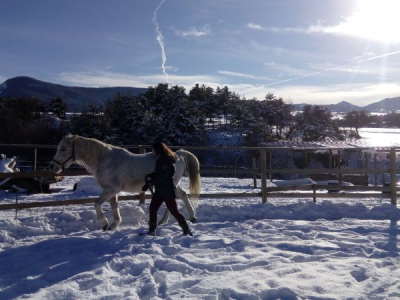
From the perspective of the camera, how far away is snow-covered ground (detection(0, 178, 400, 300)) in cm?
321

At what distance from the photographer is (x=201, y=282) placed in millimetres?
3357

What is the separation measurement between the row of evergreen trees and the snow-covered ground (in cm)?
2556

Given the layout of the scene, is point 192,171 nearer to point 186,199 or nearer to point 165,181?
point 186,199

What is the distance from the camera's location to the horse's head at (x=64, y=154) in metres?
5.94

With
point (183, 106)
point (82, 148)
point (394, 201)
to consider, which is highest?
point (183, 106)

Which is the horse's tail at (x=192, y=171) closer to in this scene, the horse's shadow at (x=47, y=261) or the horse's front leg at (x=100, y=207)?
the horse's front leg at (x=100, y=207)

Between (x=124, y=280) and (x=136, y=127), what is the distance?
30.2 metres

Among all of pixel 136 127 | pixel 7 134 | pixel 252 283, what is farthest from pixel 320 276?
pixel 7 134

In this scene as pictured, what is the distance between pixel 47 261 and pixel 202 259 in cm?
178

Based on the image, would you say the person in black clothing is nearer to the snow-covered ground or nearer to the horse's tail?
the snow-covered ground

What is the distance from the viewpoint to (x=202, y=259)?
162 inches

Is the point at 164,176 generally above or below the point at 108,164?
below

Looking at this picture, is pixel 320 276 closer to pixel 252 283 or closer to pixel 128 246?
pixel 252 283

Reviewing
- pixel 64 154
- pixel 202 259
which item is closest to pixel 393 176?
pixel 202 259
